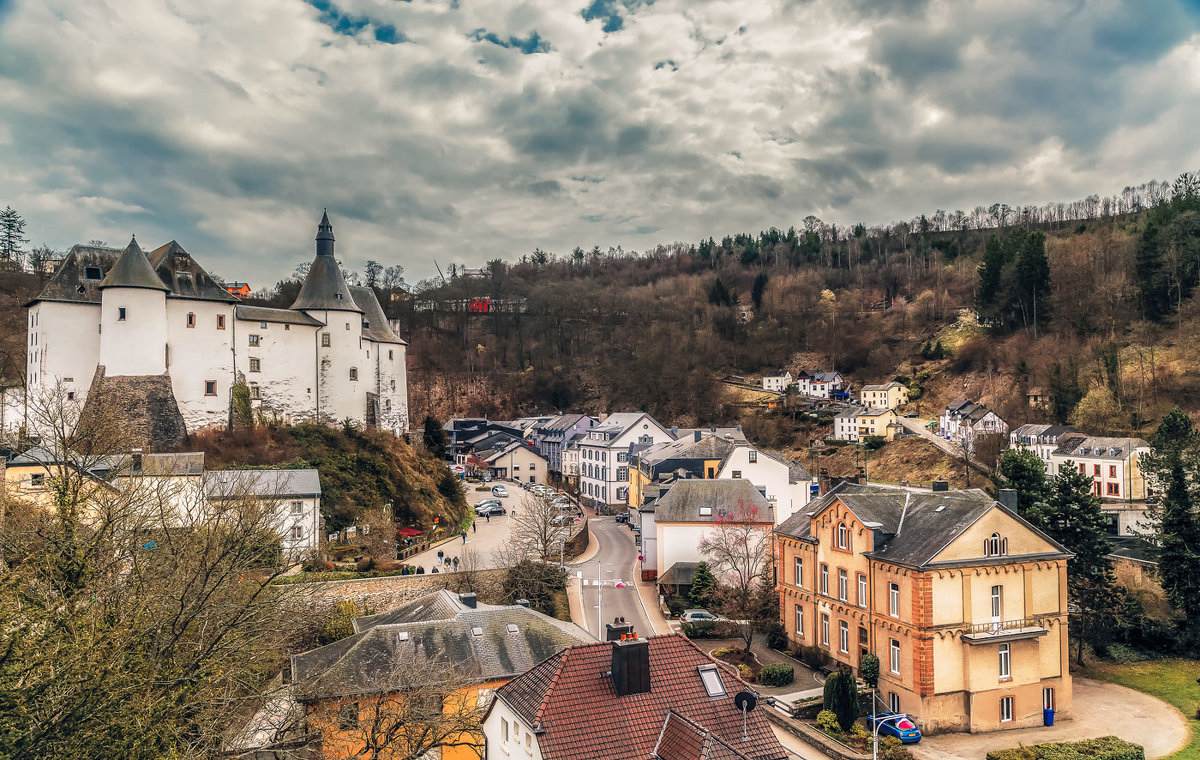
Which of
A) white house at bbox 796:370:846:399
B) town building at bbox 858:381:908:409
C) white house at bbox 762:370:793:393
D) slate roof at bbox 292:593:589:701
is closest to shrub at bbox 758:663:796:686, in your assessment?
slate roof at bbox 292:593:589:701

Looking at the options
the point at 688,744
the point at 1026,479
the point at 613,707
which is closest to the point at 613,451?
the point at 1026,479

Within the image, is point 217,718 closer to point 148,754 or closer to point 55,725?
point 148,754

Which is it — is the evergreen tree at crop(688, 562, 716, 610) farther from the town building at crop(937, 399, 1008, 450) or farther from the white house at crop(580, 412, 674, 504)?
the town building at crop(937, 399, 1008, 450)

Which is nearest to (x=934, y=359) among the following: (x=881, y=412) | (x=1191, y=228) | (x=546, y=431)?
(x=881, y=412)

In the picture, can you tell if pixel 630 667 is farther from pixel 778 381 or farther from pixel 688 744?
pixel 778 381

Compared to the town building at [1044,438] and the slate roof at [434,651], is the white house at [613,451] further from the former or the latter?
the slate roof at [434,651]
